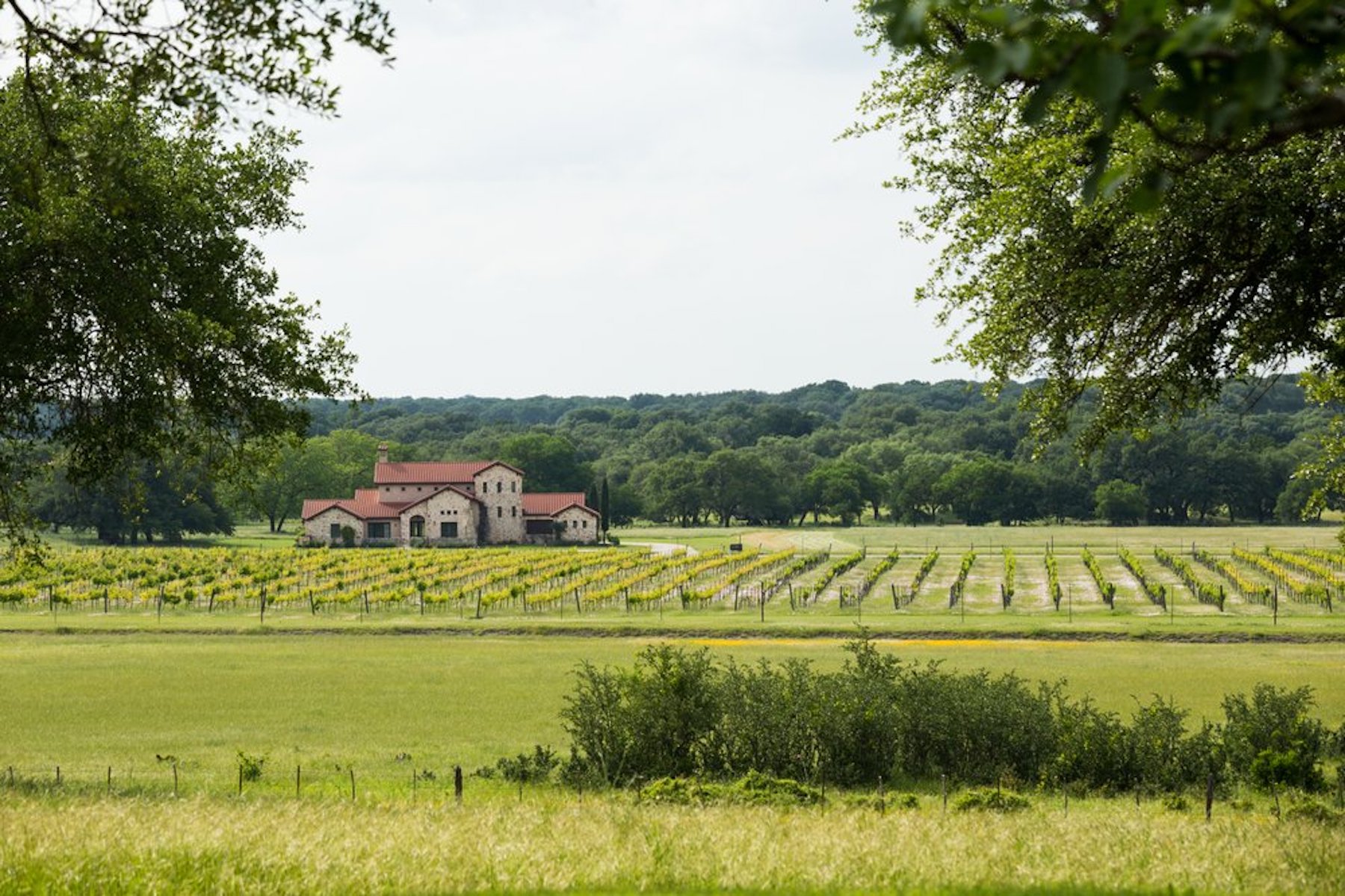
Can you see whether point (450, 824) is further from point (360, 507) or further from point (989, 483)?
point (989, 483)

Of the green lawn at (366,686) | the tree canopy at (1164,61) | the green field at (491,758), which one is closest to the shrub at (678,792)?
the green field at (491,758)

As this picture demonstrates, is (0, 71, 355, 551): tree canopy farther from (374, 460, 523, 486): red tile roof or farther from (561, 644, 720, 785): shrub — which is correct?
(374, 460, 523, 486): red tile roof

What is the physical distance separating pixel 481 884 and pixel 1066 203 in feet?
33.2

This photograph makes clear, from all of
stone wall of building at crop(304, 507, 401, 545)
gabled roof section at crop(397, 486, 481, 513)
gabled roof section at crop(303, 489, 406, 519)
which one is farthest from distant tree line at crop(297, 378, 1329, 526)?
stone wall of building at crop(304, 507, 401, 545)

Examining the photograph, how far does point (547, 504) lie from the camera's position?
126 metres

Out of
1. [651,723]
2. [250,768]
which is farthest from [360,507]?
[651,723]

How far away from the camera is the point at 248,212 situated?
19422 millimetres

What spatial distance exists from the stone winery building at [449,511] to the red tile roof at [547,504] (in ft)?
0.24

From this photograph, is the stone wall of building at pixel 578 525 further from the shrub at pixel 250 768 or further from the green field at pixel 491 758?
the shrub at pixel 250 768

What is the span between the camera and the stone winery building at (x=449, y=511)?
117 m

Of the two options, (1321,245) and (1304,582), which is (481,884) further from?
(1304,582)

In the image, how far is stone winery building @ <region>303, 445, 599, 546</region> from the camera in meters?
117

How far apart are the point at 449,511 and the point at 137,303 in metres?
104

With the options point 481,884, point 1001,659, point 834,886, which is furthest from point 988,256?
point 1001,659
